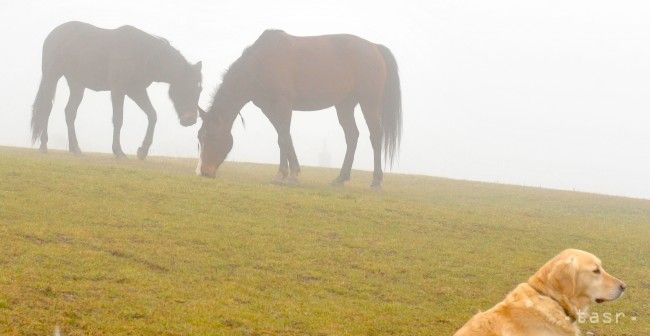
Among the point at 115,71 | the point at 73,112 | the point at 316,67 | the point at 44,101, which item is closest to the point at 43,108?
the point at 44,101

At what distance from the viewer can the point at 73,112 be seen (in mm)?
25141

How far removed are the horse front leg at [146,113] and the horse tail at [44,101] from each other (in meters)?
2.55

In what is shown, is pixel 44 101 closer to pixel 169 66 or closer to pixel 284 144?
pixel 169 66

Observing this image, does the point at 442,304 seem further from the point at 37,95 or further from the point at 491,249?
the point at 37,95

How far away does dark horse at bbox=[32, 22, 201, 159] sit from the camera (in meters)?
23.7

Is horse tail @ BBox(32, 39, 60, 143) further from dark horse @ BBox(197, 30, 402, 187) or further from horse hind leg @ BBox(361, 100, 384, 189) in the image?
horse hind leg @ BBox(361, 100, 384, 189)

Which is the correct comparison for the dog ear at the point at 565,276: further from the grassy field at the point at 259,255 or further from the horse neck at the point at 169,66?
the horse neck at the point at 169,66

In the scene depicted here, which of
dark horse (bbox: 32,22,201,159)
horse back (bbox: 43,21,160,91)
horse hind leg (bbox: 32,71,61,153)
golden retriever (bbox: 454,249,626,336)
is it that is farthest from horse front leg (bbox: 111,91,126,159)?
golden retriever (bbox: 454,249,626,336)

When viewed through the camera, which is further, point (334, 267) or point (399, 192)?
point (399, 192)

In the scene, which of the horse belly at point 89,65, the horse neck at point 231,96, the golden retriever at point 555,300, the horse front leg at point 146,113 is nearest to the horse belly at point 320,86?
the horse neck at point 231,96

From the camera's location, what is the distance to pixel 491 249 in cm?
1384

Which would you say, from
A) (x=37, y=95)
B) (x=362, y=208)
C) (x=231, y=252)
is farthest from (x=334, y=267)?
(x=37, y=95)

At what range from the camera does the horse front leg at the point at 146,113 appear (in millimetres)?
23875

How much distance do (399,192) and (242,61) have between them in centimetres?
507
